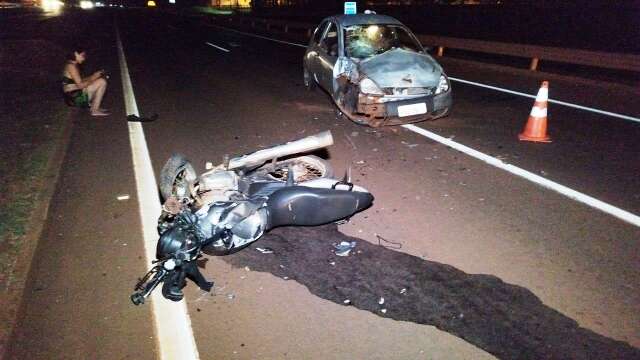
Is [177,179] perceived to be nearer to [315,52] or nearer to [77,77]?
[77,77]

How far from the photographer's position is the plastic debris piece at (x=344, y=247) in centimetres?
385

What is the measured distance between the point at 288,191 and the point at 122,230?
1.67m

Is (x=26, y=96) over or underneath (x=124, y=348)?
over

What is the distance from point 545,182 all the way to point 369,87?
2.96 meters

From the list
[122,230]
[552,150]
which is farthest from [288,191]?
[552,150]

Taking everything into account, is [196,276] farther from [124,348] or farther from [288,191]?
[288,191]

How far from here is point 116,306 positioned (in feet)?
10.4

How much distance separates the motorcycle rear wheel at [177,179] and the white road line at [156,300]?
1.50 feet

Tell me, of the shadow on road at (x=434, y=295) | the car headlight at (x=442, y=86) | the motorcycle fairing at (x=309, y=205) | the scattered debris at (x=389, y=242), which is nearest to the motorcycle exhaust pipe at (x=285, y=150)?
the motorcycle fairing at (x=309, y=205)

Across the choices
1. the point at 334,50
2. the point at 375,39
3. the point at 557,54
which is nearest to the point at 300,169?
the point at 334,50

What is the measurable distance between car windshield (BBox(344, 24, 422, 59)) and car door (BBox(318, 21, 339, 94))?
30 cm

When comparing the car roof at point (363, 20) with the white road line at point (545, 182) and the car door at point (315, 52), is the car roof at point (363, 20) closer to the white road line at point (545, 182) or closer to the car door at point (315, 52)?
the car door at point (315, 52)

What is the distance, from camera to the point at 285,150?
13.2ft

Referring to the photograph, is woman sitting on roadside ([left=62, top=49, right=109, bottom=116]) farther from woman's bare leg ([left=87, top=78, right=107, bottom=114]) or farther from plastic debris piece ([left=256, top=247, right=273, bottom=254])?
plastic debris piece ([left=256, top=247, right=273, bottom=254])
